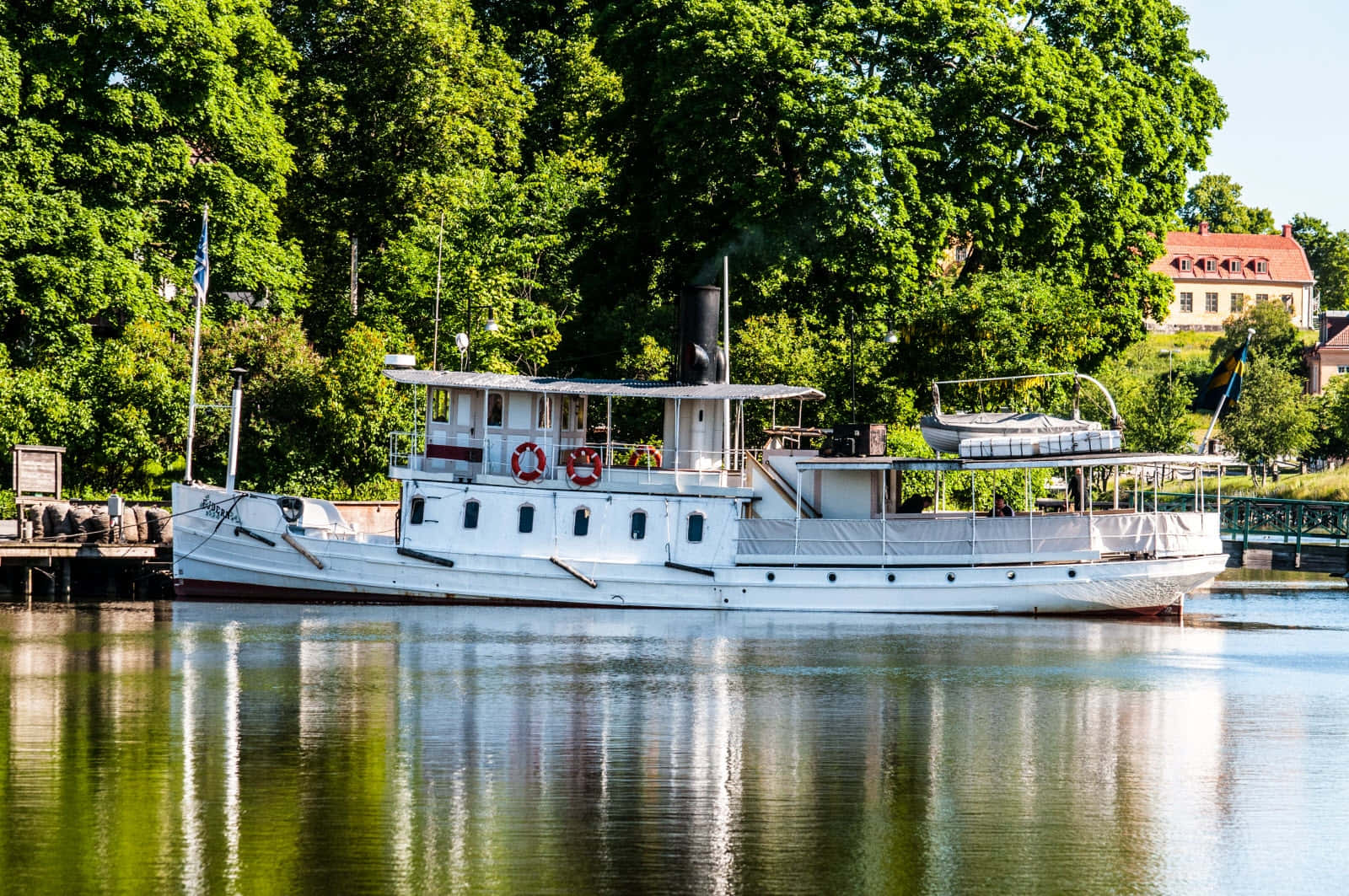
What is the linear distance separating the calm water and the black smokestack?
780 centimetres

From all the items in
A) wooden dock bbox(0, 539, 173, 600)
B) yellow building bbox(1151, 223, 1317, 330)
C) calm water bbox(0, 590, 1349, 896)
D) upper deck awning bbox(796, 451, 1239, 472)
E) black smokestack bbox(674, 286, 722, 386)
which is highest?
yellow building bbox(1151, 223, 1317, 330)

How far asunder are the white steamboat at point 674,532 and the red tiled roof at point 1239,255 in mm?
88728

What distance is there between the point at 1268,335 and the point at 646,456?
68.4 metres

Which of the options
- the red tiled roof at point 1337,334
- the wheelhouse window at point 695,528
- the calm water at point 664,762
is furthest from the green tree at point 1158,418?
the calm water at point 664,762

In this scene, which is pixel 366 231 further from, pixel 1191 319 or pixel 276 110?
pixel 1191 319

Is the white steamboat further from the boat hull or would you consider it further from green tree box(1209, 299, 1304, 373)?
green tree box(1209, 299, 1304, 373)

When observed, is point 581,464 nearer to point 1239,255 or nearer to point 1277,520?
point 1277,520

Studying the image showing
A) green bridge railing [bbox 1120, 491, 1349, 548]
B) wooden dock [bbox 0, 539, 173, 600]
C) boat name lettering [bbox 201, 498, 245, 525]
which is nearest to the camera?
boat name lettering [bbox 201, 498, 245, 525]

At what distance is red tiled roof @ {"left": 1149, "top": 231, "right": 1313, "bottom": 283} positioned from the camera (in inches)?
4872

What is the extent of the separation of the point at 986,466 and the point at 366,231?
108 ft

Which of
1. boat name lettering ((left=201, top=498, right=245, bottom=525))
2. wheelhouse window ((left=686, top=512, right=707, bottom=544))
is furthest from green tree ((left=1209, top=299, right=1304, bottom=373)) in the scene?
boat name lettering ((left=201, top=498, right=245, bottom=525))

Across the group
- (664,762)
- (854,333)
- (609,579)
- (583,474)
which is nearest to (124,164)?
(583,474)

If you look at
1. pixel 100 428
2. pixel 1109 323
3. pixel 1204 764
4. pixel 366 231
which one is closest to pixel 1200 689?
pixel 1204 764

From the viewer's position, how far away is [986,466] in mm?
36438
